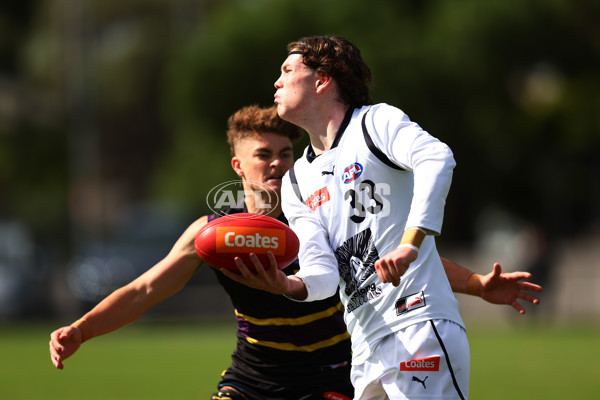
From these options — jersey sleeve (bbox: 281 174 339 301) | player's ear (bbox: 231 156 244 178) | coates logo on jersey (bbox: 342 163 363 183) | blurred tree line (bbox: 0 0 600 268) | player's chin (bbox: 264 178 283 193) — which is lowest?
jersey sleeve (bbox: 281 174 339 301)

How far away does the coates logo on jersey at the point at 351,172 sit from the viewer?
14.0ft

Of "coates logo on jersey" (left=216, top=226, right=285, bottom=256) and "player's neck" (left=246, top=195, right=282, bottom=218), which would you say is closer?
"coates logo on jersey" (left=216, top=226, right=285, bottom=256)

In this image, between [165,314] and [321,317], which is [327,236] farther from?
[165,314]

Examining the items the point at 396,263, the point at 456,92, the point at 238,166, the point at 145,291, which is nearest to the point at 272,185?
the point at 238,166

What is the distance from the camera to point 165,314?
1016 inches

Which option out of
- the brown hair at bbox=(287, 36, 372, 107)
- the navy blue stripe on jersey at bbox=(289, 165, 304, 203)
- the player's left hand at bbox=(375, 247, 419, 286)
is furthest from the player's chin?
the player's left hand at bbox=(375, 247, 419, 286)

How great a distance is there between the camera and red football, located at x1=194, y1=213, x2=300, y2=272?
434 centimetres

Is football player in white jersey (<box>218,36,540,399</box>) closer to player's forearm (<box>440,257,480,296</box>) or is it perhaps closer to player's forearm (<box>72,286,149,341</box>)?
player's forearm (<box>440,257,480,296</box>)

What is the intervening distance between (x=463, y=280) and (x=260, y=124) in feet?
5.00

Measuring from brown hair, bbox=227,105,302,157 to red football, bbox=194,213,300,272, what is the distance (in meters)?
1.17

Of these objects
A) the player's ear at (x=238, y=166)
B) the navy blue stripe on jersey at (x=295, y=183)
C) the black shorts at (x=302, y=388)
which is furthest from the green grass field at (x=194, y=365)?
the navy blue stripe on jersey at (x=295, y=183)

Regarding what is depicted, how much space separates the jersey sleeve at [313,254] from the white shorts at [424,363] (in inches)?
14.5

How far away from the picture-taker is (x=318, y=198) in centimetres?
448

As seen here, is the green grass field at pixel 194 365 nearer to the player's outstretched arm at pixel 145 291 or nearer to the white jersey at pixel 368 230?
the player's outstretched arm at pixel 145 291
